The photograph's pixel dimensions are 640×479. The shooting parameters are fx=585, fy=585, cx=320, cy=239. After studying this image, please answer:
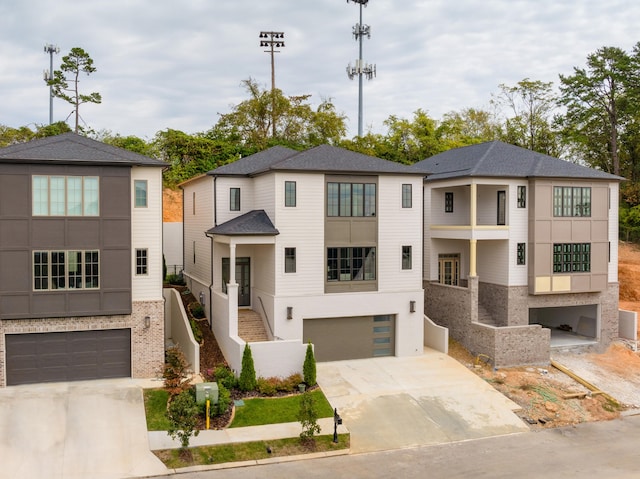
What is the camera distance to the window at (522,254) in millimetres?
26172

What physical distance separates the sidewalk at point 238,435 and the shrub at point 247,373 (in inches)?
98.7

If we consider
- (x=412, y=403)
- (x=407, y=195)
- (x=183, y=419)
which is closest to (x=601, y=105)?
(x=407, y=195)

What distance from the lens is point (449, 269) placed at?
95.7 ft

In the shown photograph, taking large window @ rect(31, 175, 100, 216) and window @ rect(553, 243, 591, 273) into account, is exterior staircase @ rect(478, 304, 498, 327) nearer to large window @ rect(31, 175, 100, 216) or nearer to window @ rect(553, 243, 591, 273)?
window @ rect(553, 243, 591, 273)

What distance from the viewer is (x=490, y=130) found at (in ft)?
176

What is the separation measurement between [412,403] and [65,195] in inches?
536

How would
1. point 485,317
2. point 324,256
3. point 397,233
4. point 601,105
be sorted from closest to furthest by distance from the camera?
Result: point 324,256 < point 397,233 < point 485,317 < point 601,105

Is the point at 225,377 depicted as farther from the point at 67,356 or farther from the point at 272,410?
the point at 67,356

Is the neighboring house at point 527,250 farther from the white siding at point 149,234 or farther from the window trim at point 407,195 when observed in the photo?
the white siding at point 149,234

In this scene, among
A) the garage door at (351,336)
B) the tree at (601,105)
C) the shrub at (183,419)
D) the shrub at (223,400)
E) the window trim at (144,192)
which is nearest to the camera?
the shrub at (183,419)

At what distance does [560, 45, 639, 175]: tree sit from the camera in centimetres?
4044

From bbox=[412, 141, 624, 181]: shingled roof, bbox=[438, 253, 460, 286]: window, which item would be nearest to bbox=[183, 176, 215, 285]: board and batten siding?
bbox=[412, 141, 624, 181]: shingled roof

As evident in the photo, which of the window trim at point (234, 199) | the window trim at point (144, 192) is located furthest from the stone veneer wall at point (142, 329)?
the window trim at point (234, 199)

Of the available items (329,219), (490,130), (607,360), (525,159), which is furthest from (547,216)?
(490,130)
